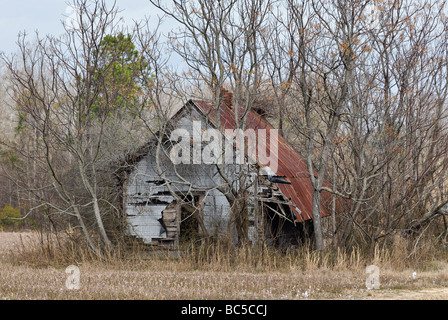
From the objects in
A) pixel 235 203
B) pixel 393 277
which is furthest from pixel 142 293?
pixel 235 203

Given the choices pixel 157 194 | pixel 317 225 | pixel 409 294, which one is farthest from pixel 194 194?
pixel 409 294

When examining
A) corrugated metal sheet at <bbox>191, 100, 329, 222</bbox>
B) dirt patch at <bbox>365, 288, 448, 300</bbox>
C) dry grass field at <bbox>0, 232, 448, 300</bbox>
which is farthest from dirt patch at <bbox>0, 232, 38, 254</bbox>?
dirt patch at <bbox>365, 288, 448, 300</bbox>

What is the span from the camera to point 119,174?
16172mm

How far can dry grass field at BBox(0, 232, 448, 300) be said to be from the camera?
8352mm

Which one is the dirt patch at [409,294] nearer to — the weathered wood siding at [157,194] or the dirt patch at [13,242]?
the weathered wood siding at [157,194]

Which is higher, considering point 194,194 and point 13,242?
point 194,194

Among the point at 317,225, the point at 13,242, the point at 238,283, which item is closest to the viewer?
the point at 238,283

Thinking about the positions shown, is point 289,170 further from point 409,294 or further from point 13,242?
point 13,242

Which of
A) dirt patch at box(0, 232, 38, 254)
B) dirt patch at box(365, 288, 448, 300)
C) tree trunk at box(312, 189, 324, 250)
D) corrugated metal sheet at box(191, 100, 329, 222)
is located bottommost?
dirt patch at box(365, 288, 448, 300)

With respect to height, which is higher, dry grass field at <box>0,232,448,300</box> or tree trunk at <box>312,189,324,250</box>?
tree trunk at <box>312,189,324,250</box>

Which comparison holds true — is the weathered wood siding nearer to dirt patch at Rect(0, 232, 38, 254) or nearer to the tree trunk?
the tree trunk

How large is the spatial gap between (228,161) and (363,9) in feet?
17.2

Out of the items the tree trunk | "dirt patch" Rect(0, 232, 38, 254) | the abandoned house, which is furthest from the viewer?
"dirt patch" Rect(0, 232, 38, 254)

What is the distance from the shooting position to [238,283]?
31.1 feet
